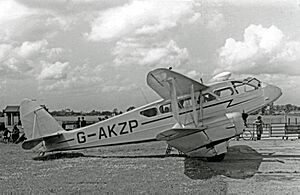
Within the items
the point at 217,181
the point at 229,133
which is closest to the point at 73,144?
the point at 229,133

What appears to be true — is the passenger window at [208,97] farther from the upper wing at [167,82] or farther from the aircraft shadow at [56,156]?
the aircraft shadow at [56,156]

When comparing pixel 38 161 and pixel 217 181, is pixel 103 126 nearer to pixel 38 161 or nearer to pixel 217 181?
pixel 38 161

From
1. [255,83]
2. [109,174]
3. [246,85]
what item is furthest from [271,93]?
[109,174]

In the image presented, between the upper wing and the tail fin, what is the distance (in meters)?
4.75

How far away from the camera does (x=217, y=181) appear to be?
966 cm

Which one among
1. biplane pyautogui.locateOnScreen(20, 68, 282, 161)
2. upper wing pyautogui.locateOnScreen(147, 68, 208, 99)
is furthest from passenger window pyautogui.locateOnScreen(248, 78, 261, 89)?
upper wing pyautogui.locateOnScreen(147, 68, 208, 99)

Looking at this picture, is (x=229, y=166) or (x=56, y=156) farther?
(x=56, y=156)

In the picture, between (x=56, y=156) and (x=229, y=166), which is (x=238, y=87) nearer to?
(x=229, y=166)

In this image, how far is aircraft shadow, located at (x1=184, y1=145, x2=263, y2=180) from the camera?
10719 millimetres

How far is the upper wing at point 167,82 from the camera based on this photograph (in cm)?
1147

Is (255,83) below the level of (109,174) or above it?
above

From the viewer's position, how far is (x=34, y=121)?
14.8 metres

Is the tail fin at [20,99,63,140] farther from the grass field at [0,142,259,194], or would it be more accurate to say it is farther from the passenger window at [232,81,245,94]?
the passenger window at [232,81,245,94]

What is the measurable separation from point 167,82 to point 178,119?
1.16 meters
